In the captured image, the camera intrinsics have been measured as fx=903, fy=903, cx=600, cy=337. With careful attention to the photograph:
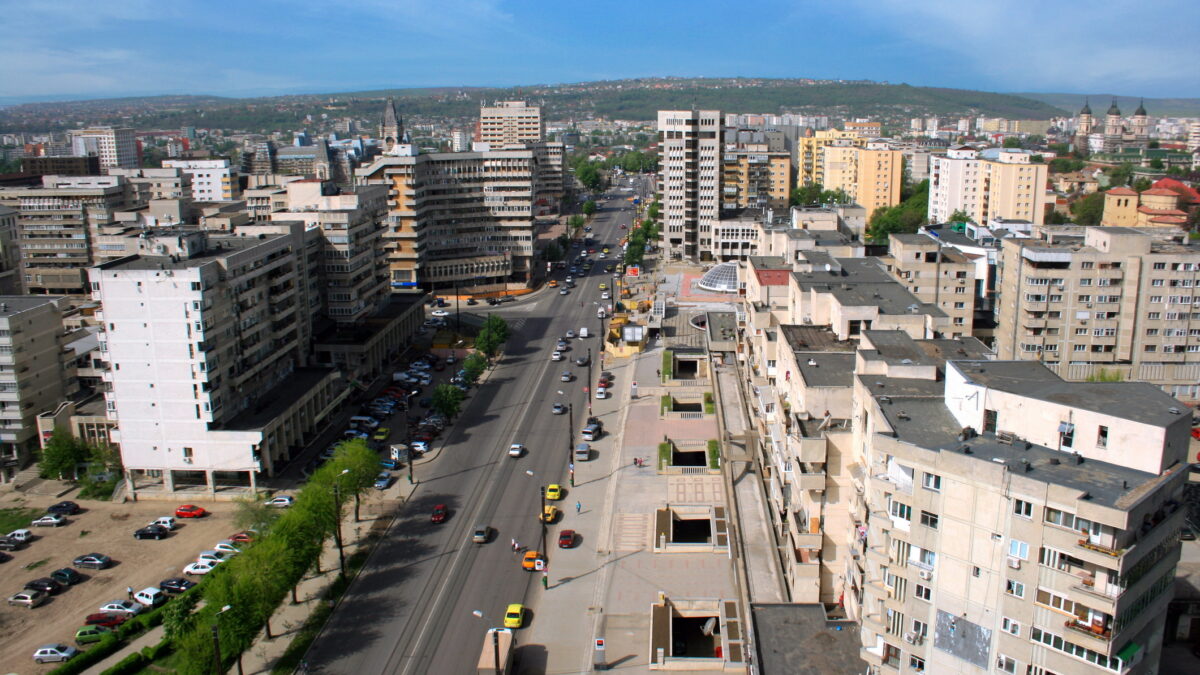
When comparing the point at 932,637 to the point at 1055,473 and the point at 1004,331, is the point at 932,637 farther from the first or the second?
the point at 1004,331

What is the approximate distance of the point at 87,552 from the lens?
4338cm

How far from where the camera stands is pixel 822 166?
155 m

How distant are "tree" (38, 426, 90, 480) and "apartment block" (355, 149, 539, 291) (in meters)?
40.0

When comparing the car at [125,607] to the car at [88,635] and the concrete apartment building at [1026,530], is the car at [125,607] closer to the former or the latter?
the car at [88,635]

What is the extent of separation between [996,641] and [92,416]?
164ft

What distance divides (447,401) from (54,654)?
26.4 meters

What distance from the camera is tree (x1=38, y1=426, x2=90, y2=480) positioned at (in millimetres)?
50562

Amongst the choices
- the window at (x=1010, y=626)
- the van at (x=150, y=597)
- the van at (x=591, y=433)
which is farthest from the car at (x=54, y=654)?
the window at (x=1010, y=626)

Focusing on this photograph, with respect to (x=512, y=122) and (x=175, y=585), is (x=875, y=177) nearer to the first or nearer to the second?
(x=512, y=122)

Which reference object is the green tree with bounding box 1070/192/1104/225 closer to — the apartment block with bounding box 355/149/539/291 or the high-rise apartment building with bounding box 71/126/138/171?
the apartment block with bounding box 355/149/539/291

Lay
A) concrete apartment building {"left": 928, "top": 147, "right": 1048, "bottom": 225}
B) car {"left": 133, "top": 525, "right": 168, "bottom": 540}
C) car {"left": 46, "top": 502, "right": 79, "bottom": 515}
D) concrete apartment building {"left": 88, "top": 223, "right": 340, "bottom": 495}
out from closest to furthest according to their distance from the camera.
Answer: car {"left": 133, "top": 525, "right": 168, "bottom": 540}
concrete apartment building {"left": 88, "top": 223, "right": 340, "bottom": 495}
car {"left": 46, "top": 502, "right": 79, "bottom": 515}
concrete apartment building {"left": 928, "top": 147, "right": 1048, "bottom": 225}

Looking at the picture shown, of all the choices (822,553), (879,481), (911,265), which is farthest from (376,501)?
(911,265)

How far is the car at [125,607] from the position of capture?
37.9m

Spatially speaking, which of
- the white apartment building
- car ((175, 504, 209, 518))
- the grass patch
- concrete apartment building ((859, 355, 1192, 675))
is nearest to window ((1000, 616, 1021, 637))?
concrete apartment building ((859, 355, 1192, 675))
